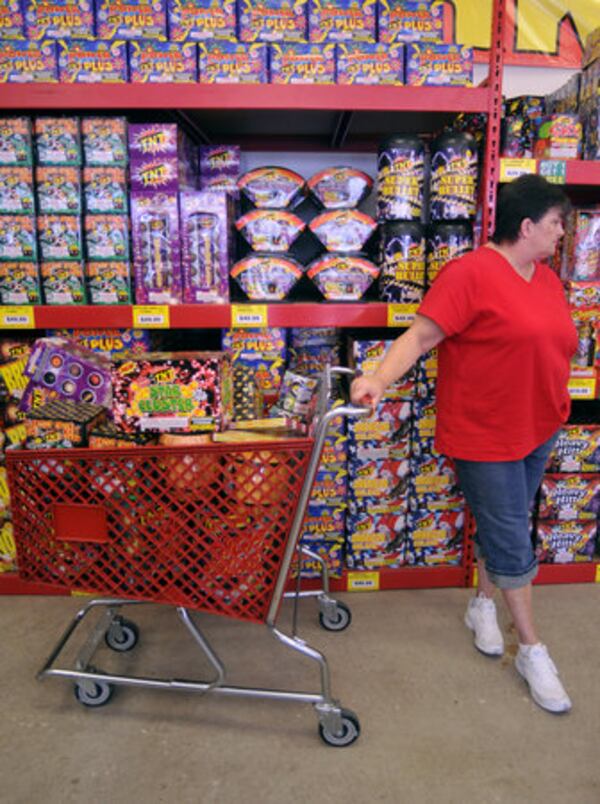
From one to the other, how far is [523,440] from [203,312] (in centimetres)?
113

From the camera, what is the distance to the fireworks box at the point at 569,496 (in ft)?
7.63

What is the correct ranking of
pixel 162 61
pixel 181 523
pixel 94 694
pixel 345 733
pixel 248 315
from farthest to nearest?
pixel 248 315 < pixel 162 61 < pixel 94 694 < pixel 345 733 < pixel 181 523

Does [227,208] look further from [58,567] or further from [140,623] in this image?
[140,623]

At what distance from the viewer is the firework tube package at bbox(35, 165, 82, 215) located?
2.01 m

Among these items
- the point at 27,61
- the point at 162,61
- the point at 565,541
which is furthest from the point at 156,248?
the point at 565,541

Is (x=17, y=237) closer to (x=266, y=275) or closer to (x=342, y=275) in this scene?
(x=266, y=275)

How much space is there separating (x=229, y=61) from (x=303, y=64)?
0.81 ft

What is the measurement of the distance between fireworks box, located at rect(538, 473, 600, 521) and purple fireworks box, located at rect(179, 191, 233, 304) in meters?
1.44

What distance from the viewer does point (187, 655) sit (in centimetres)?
199

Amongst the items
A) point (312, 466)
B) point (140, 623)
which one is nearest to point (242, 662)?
point (140, 623)

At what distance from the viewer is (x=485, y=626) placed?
6.61 feet

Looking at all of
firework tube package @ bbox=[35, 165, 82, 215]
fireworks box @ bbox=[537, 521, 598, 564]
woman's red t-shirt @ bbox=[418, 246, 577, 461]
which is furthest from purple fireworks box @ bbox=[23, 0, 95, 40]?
fireworks box @ bbox=[537, 521, 598, 564]

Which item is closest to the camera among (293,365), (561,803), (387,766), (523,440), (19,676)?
(561,803)

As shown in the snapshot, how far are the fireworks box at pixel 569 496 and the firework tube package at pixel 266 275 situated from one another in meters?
1.24
